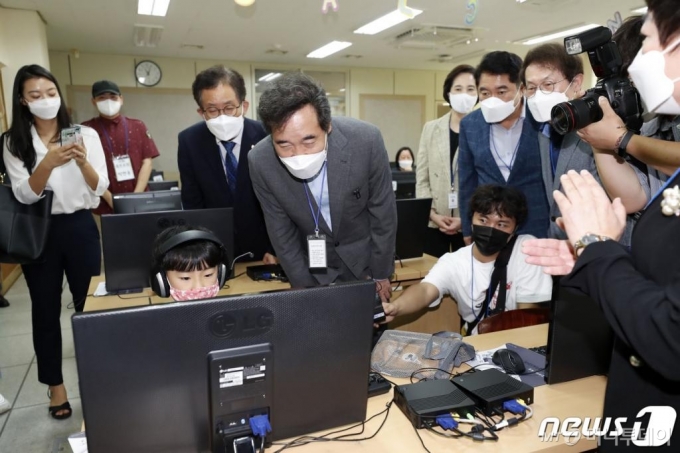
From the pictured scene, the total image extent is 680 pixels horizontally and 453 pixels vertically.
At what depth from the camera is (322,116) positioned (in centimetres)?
157

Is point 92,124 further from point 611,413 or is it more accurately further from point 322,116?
point 611,413

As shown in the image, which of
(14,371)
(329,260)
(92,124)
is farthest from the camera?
(92,124)

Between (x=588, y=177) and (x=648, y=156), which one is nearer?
(x=588, y=177)

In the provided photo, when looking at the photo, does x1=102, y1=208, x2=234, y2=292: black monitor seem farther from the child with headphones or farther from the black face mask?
the black face mask

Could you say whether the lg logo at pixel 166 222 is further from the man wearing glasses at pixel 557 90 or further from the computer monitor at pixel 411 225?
the man wearing glasses at pixel 557 90

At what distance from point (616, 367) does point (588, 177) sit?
38cm

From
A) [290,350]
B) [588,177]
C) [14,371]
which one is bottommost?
[14,371]

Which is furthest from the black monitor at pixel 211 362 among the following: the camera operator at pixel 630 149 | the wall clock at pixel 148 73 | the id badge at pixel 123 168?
the wall clock at pixel 148 73

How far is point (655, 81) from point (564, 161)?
111 centimetres

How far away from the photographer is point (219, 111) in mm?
2299

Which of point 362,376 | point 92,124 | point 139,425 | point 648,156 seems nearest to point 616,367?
point 362,376

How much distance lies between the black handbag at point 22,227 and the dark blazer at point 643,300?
2175 millimetres

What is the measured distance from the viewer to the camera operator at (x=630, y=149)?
1.24 metres

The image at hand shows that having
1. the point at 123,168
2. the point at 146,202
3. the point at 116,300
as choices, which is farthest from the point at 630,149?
the point at 123,168
